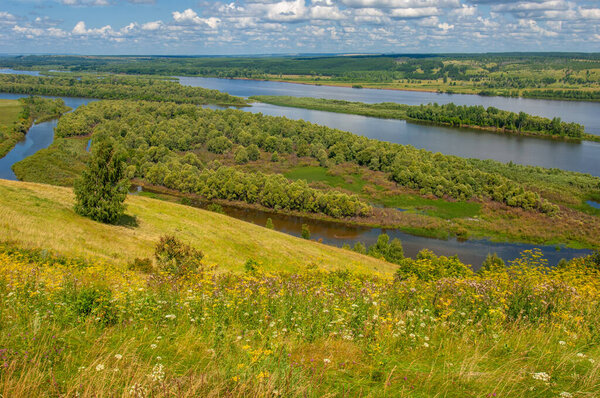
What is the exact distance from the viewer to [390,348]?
5.96 meters

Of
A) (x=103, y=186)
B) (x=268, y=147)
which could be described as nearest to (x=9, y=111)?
(x=268, y=147)

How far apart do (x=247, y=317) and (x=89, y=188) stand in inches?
945

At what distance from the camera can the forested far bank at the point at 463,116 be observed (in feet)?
381

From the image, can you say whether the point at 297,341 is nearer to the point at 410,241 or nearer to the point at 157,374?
the point at 157,374

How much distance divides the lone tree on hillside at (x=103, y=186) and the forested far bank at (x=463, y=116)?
127m

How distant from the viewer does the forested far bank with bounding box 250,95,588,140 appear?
381 feet

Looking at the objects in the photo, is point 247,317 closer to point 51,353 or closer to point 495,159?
point 51,353

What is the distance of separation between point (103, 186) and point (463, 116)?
135490 mm

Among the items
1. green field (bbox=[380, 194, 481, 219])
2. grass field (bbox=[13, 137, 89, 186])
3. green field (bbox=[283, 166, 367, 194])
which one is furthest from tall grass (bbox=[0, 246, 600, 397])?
grass field (bbox=[13, 137, 89, 186])

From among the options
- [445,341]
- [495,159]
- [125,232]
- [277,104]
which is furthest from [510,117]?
[445,341]

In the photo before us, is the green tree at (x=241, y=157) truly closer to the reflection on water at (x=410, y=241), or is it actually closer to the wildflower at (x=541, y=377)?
the reflection on water at (x=410, y=241)

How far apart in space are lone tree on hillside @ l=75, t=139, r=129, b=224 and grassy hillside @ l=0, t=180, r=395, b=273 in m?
0.83

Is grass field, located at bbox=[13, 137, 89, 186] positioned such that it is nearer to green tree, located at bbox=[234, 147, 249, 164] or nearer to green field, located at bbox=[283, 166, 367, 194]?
green tree, located at bbox=[234, 147, 249, 164]

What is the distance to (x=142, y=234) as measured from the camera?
26906mm
